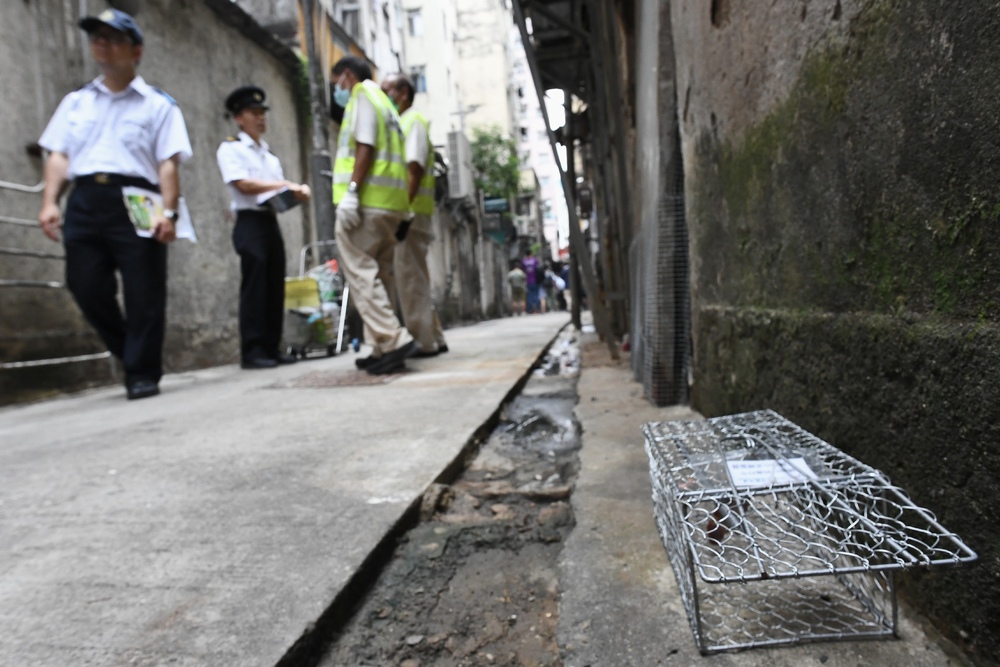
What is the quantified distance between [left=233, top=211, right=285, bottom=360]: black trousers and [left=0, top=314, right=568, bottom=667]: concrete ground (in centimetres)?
187

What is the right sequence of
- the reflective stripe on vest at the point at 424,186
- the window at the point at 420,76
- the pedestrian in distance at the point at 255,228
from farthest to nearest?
the window at the point at 420,76 → the pedestrian in distance at the point at 255,228 → the reflective stripe on vest at the point at 424,186

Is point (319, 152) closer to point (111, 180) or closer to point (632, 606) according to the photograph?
point (111, 180)

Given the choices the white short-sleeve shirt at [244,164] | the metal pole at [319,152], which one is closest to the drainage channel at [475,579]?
the white short-sleeve shirt at [244,164]

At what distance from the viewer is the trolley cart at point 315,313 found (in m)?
5.73

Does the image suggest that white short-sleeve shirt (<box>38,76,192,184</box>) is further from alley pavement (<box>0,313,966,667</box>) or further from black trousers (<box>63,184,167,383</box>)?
alley pavement (<box>0,313,966,667</box>)

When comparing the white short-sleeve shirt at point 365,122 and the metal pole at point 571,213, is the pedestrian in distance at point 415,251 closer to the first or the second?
the white short-sleeve shirt at point 365,122

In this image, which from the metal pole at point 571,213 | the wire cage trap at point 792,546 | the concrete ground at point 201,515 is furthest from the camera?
the metal pole at point 571,213

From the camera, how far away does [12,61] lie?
13.8ft

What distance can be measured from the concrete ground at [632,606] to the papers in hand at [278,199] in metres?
3.83

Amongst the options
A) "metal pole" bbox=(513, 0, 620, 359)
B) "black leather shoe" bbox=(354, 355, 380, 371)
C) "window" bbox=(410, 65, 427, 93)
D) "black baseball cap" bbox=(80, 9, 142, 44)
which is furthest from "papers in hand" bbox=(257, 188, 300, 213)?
"window" bbox=(410, 65, 427, 93)

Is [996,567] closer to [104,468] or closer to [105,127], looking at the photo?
[104,468]

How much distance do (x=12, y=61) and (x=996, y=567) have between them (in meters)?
5.51

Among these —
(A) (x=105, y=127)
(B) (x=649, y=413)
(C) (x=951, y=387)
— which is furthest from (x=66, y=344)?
(C) (x=951, y=387)

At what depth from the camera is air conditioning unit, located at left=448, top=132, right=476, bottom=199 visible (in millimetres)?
16984
